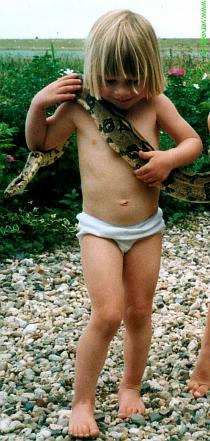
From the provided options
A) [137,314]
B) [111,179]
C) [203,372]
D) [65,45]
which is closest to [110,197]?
[111,179]

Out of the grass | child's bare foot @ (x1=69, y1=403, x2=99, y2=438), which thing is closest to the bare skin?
child's bare foot @ (x1=69, y1=403, x2=99, y2=438)

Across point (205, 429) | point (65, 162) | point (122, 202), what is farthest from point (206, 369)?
point (65, 162)

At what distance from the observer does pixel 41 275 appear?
21.0 feet

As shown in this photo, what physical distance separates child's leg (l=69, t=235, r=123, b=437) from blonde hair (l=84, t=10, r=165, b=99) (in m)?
0.73

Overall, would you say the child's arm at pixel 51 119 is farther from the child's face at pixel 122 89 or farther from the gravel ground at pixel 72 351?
the gravel ground at pixel 72 351

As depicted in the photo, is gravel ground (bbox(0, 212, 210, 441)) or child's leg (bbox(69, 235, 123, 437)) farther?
gravel ground (bbox(0, 212, 210, 441))

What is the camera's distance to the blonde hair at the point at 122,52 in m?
3.58

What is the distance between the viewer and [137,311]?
3939 millimetres

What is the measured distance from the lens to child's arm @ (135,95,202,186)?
Result: 3.75 m

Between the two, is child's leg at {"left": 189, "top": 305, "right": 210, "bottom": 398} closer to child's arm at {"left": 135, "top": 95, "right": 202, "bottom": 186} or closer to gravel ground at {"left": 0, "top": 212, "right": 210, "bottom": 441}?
gravel ground at {"left": 0, "top": 212, "right": 210, "bottom": 441}

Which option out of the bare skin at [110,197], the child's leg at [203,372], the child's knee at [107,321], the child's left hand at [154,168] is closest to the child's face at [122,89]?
the bare skin at [110,197]

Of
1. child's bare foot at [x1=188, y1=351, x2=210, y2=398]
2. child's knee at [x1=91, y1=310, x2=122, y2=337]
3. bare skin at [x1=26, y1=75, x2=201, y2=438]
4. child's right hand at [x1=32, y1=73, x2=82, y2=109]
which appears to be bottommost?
child's bare foot at [x1=188, y1=351, x2=210, y2=398]

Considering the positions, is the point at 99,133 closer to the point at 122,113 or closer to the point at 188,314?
the point at 122,113

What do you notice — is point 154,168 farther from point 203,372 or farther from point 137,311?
point 203,372
